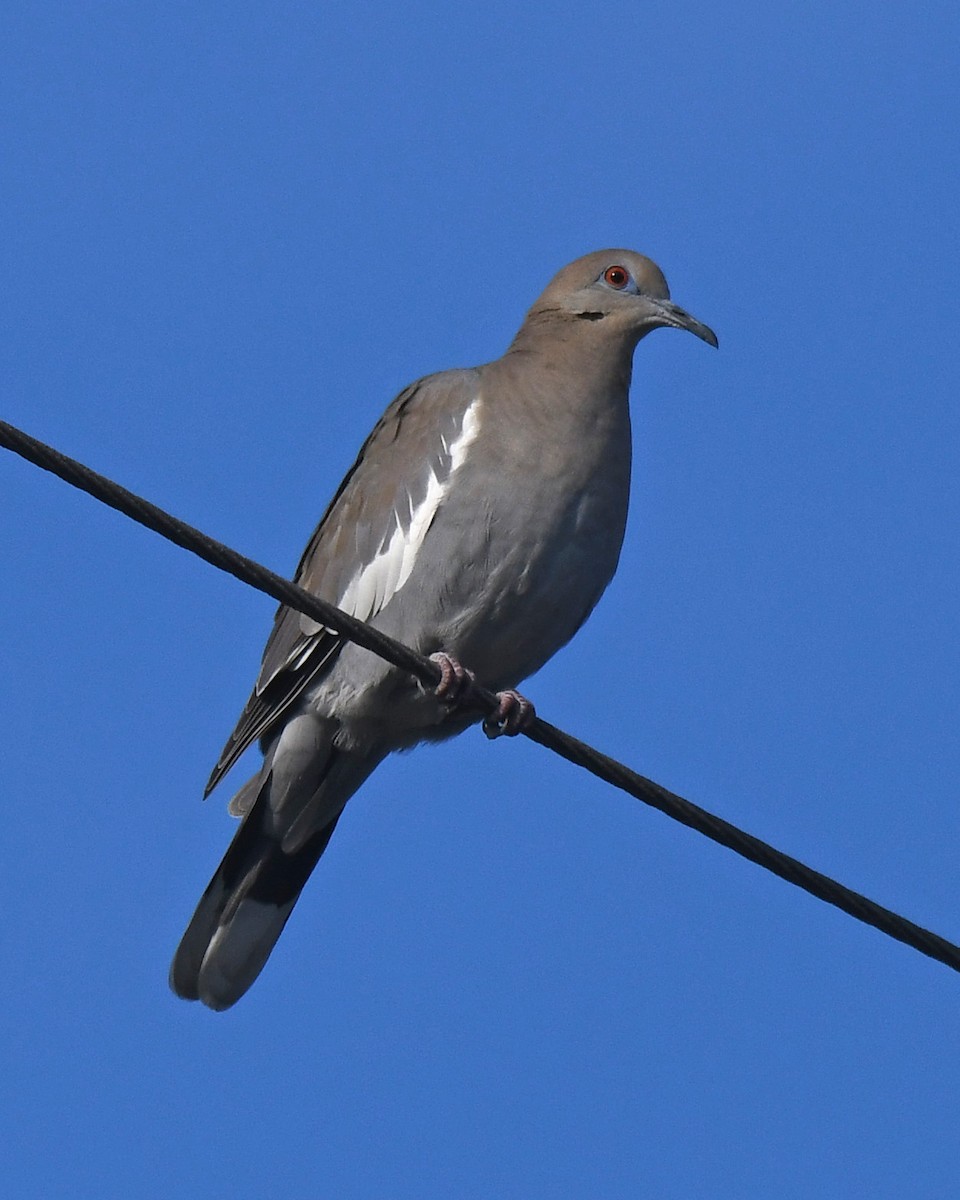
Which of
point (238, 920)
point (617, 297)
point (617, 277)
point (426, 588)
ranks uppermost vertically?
point (617, 277)

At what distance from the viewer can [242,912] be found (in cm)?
566

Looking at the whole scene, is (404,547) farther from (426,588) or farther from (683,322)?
(683,322)

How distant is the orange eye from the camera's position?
20.3 ft

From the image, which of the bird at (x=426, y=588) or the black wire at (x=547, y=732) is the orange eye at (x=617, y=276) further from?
the black wire at (x=547, y=732)

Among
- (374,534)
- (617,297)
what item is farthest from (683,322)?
(374,534)

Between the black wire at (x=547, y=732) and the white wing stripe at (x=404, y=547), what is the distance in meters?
1.20

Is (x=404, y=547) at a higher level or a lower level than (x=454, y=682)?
higher

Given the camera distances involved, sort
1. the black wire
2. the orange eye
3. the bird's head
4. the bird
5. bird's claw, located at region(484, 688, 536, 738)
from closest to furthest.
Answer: the black wire
bird's claw, located at region(484, 688, 536, 738)
the bird
the bird's head
the orange eye

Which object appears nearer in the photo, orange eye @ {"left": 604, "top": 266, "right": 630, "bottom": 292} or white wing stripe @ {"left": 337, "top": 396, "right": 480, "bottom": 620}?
white wing stripe @ {"left": 337, "top": 396, "right": 480, "bottom": 620}

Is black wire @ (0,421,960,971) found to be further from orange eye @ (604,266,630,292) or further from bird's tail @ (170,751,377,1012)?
orange eye @ (604,266,630,292)

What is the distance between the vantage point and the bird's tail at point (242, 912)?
222 inches

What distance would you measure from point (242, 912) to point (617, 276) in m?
2.33

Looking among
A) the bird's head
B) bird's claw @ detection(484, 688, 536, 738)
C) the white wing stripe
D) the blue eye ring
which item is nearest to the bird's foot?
bird's claw @ detection(484, 688, 536, 738)

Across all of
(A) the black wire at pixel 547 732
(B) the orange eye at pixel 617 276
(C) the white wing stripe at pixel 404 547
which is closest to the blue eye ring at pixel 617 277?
(B) the orange eye at pixel 617 276
